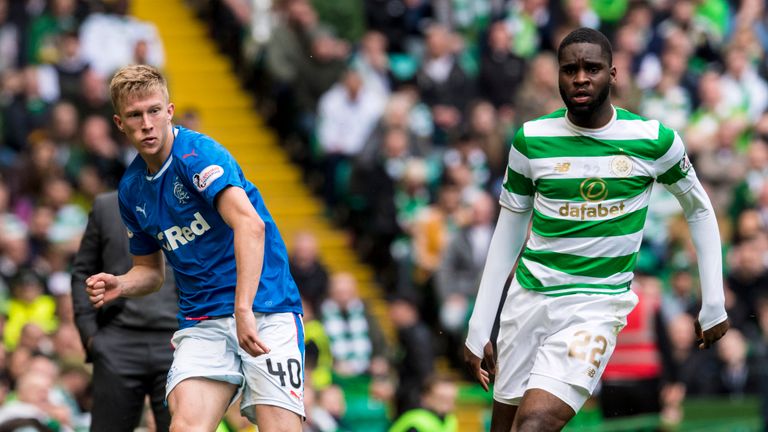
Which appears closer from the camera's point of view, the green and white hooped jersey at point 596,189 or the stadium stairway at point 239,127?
the green and white hooped jersey at point 596,189

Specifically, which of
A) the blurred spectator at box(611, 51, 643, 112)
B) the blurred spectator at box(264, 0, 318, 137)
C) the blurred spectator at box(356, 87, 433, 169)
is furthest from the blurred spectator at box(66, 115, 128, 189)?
the blurred spectator at box(611, 51, 643, 112)

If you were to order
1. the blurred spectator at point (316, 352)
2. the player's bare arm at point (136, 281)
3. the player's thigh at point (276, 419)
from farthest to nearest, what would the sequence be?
the blurred spectator at point (316, 352)
the player's bare arm at point (136, 281)
the player's thigh at point (276, 419)

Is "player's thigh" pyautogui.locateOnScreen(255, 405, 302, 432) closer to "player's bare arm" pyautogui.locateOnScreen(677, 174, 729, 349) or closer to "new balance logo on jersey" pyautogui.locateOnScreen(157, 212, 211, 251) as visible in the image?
"new balance logo on jersey" pyautogui.locateOnScreen(157, 212, 211, 251)

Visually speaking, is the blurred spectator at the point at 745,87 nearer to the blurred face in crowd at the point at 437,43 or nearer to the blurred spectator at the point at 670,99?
the blurred spectator at the point at 670,99

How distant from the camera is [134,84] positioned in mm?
7438

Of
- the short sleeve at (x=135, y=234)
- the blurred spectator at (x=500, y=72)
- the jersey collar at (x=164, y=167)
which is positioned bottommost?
the blurred spectator at (x=500, y=72)

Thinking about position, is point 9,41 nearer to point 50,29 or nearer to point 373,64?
point 50,29

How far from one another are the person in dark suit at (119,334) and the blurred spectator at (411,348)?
17.8 feet

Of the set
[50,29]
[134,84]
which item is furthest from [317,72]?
[134,84]

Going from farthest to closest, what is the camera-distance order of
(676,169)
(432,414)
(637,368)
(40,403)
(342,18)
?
(342,18), (637,368), (432,414), (40,403), (676,169)

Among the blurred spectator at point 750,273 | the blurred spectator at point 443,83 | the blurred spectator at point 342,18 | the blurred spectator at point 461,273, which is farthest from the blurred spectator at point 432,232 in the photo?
the blurred spectator at point 342,18

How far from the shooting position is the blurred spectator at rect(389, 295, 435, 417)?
14.8 metres

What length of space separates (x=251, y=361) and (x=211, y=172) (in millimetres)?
964

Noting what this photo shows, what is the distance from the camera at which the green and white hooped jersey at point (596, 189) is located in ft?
25.5
